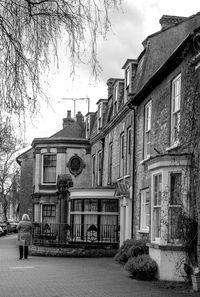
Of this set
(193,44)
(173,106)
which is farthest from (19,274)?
(193,44)

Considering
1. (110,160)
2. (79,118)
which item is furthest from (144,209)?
(79,118)

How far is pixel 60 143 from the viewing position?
3988 cm

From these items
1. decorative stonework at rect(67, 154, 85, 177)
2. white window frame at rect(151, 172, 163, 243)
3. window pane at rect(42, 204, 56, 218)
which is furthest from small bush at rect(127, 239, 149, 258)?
window pane at rect(42, 204, 56, 218)

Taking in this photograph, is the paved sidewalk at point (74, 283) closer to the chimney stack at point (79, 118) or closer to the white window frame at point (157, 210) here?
the white window frame at point (157, 210)

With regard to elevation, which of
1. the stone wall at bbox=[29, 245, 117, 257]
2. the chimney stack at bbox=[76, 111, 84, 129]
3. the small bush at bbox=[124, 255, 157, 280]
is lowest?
the stone wall at bbox=[29, 245, 117, 257]

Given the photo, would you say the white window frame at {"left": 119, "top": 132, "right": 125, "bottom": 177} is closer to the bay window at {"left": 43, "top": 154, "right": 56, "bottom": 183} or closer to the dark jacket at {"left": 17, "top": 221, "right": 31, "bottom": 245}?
the dark jacket at {"left": 17, "top": 221, "right": 31, "bottom": 245}

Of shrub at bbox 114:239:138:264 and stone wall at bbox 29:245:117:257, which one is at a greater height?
shrub at bbox 114:239:138:264

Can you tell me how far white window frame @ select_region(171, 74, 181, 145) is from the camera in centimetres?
1688

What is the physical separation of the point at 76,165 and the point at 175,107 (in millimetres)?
22661

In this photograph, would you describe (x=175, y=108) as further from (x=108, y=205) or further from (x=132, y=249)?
(x=108, y=205)

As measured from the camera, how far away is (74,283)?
1485 cm

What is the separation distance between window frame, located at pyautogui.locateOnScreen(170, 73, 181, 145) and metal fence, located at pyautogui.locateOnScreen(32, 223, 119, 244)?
32.9 feet

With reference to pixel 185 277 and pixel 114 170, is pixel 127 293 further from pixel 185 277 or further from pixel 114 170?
pixel 114 170

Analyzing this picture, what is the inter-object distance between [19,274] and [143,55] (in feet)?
37.8
